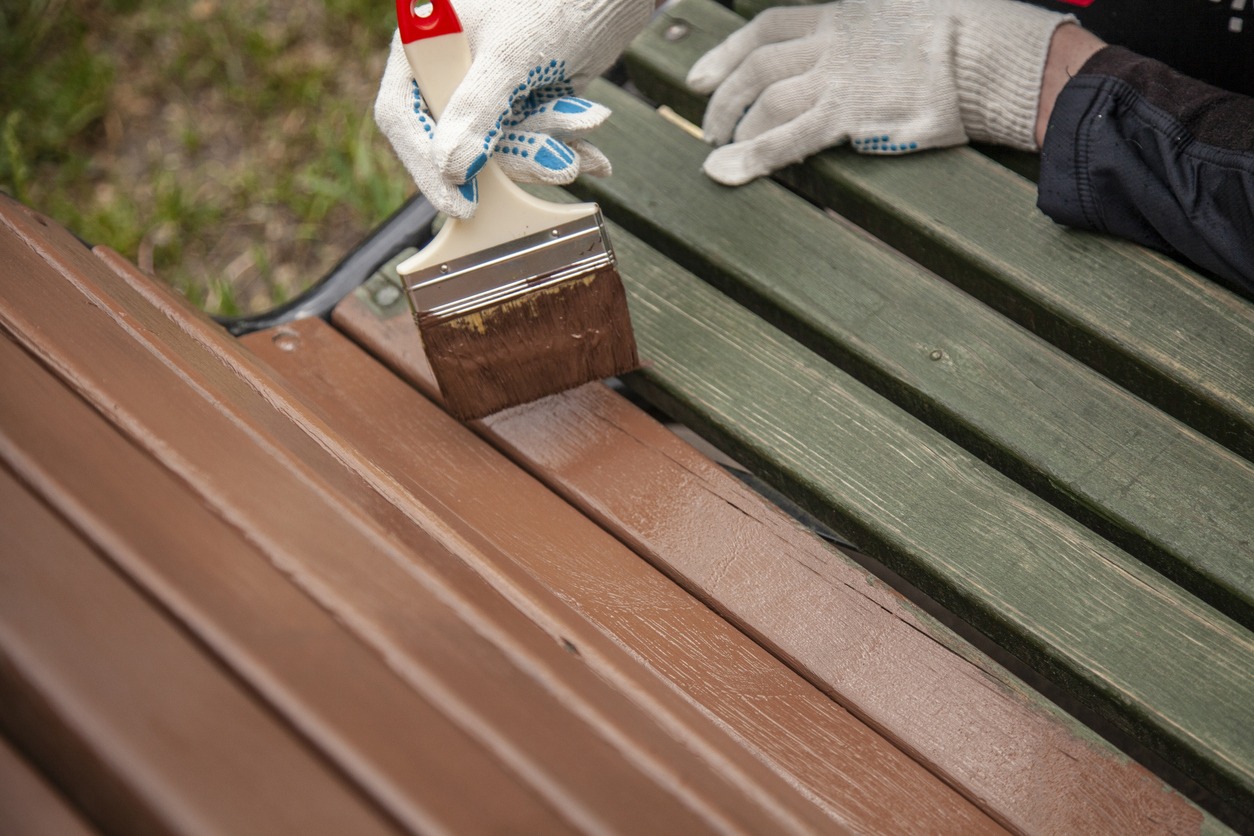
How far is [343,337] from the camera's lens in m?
1.52

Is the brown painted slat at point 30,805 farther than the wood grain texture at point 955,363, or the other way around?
the wood grain texture at point 955,363

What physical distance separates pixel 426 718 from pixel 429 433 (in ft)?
2.25

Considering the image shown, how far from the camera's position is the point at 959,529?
1277mm

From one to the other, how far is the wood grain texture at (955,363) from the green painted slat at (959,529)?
38mm

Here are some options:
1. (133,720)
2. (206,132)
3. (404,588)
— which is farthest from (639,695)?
(206,132)

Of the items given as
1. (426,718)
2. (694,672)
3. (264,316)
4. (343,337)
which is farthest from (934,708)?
(264,316)

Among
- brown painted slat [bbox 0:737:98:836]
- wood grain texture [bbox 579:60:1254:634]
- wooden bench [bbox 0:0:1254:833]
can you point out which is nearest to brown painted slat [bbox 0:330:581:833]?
wooden bench [bbox 0:0:1254:833]

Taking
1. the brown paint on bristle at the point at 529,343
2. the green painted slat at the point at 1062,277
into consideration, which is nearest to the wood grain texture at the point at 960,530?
the brown paint on bristle at the point at 529,343

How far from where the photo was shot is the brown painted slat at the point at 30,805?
0.64 meters

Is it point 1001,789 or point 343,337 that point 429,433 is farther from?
point 1001,789

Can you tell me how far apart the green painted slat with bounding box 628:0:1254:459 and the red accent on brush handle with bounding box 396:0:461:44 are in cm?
61

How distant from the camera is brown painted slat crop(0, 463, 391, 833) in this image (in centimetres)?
A: 64

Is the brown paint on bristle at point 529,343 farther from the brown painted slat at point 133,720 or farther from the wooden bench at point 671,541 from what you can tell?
the brown painted slat at point 133,720

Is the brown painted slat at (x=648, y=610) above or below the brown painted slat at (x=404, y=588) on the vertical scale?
below
